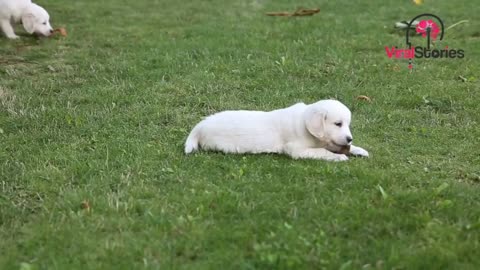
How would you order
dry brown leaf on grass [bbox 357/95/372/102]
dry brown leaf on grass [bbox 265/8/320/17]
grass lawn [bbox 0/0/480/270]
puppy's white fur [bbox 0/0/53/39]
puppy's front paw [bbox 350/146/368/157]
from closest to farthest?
grass lawn [bbox 0/0/480/270] → puppy's front paw [bbox 350/146/368/157] → dry brown leaf on grass [bbox 357/95/372/102] → puppy's white fur [bbox 0/0/53/39] → dry brown leaf on grass [bbox 265/8/320/17]

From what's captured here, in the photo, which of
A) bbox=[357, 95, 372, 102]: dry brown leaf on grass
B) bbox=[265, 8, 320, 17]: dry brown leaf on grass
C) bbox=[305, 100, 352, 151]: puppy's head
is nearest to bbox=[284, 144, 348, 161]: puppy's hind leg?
bbox=[305, 100, 352, 151]: puppy's head

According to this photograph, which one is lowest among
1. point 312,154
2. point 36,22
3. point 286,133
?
point 312,154

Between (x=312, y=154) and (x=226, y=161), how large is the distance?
2.47 ft

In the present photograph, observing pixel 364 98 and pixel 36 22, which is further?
pixel 36 22

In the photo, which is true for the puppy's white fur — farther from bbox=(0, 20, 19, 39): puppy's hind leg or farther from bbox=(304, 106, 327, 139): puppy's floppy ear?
bbox=(304, 106, 327, 139): puppy's floppy ear

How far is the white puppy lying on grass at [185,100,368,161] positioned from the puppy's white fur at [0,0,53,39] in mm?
6486

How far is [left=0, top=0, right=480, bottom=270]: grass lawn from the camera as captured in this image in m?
4.14

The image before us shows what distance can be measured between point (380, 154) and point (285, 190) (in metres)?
1.33

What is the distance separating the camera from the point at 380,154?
5895mm

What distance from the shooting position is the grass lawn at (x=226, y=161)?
13.6ft

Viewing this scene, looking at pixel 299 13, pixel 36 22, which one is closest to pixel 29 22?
pixel 36 22

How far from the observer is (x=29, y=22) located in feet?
37.3

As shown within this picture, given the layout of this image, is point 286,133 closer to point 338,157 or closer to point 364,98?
point 338,157

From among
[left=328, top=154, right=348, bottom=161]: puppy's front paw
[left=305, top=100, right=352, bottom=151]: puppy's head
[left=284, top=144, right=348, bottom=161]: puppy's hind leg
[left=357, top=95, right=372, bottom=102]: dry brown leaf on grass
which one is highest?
[left=305, top=100, right=352, bottom=151]: puppy's head
